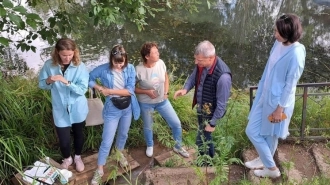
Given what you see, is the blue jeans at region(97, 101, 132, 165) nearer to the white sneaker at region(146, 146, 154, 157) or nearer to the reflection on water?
the white sneaker at region(146, 146, 154, 157)

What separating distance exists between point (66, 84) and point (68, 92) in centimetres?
15

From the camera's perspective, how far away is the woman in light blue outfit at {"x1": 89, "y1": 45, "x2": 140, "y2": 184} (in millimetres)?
3230

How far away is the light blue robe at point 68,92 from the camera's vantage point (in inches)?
125

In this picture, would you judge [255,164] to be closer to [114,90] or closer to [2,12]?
[114,90]

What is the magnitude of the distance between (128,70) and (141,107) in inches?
17.9

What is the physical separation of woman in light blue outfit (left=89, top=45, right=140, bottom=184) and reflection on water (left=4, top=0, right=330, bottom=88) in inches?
131

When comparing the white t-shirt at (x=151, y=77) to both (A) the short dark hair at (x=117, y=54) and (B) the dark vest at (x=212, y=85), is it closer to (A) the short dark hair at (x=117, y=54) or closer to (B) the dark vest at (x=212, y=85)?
(A) the short dark hair at (x=117, y=54)

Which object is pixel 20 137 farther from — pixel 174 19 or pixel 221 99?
pixel 174 19

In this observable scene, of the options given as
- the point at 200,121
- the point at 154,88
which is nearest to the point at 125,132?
the point at 154,88

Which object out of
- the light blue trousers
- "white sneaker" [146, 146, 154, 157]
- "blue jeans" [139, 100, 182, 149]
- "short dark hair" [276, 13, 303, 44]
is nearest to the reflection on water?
"white sneaker" [146, 146, 154, 157]

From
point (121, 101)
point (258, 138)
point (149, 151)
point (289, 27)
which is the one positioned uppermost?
point (289, 27)

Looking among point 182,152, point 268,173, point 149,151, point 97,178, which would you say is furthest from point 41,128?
point 268,173

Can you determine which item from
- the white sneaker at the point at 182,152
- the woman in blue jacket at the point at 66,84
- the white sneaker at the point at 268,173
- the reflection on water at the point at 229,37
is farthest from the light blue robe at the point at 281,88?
the reflection on water at the point at 229,37

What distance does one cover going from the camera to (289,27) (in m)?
2.46
